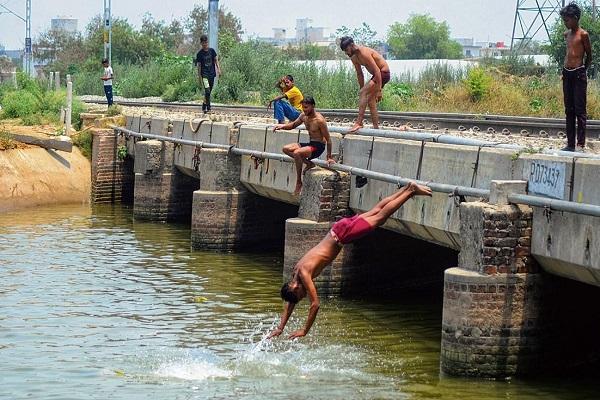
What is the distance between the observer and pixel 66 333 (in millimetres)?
15961

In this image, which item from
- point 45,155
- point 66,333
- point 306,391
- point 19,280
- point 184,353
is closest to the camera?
point 306,391

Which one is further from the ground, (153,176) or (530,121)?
(530,121)

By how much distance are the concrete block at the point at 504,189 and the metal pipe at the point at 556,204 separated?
55mm

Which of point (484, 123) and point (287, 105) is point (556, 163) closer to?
point (287, 105)

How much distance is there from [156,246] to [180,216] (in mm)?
4096

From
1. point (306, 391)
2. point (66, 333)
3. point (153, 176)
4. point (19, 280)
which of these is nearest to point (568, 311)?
point (306, 391)

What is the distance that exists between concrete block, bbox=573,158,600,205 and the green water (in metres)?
2.01

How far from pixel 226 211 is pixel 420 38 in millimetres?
123517

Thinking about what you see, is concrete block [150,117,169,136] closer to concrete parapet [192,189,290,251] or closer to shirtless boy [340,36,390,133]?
concrete parapet [192,189,290,251]

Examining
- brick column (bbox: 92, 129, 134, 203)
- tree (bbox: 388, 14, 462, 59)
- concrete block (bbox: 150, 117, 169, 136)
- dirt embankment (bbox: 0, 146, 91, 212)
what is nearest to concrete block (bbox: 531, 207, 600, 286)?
concrete block (bbox: 150, 117, 169, 136)

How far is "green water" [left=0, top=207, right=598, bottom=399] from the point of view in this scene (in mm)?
12953

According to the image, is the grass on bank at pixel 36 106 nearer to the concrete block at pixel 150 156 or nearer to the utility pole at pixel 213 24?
the utility pole at pixel 213 24

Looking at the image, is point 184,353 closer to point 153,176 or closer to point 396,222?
point 396,222

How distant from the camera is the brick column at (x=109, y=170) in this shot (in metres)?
32.0
